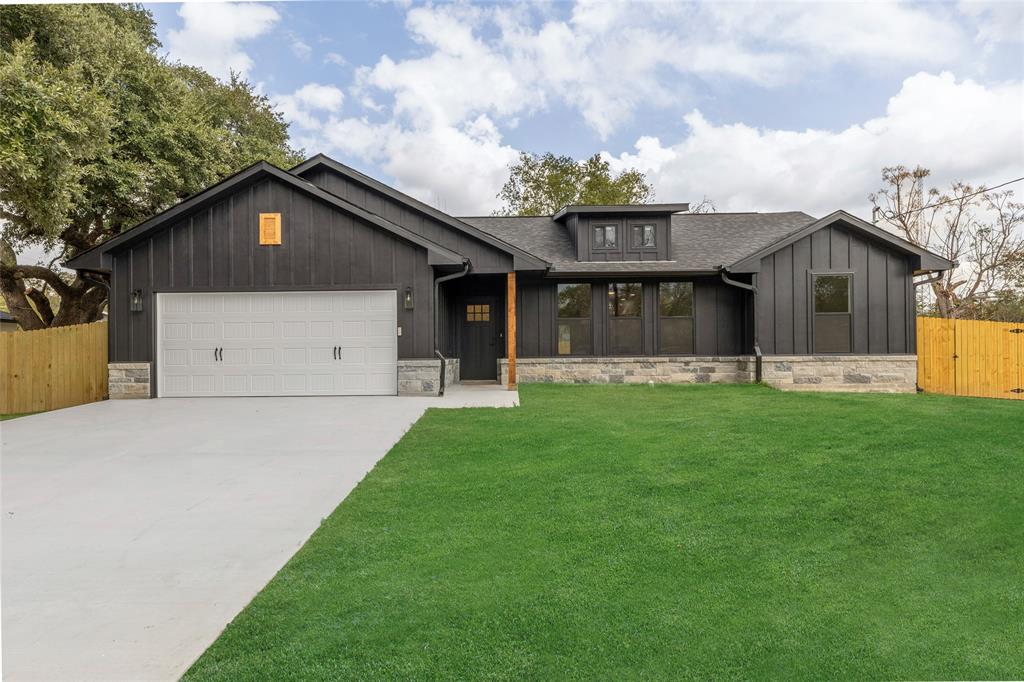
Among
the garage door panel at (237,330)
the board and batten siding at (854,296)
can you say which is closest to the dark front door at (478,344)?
the garage door panel at (237,330)

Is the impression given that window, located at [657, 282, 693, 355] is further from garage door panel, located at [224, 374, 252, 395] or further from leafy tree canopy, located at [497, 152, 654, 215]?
leafy tree canopy, located at [497, 152, 654, 215]

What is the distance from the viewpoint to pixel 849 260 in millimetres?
14281

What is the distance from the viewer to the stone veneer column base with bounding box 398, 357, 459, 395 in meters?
→ 12.2

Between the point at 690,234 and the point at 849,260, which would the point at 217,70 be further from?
the point at 849,260

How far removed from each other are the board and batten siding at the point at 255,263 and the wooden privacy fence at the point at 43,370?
4.61ft

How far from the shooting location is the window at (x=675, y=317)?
49.4ft

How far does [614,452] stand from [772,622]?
3575 millimetres

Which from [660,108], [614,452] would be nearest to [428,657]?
[614,452]

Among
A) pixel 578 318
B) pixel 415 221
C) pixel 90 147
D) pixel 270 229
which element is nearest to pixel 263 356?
pixel 270 229

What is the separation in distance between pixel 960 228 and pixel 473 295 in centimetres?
1874

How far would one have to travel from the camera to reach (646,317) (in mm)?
15039

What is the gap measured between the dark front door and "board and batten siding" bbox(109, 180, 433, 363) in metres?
3.37

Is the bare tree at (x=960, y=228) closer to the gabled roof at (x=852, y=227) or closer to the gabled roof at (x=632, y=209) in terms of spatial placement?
the gabled roof at (x=852, y=227)

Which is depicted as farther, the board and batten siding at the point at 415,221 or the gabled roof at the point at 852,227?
the gabled roof at the point at 852,227
